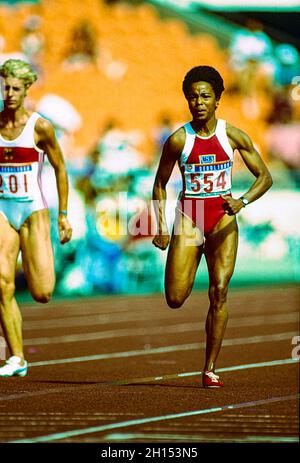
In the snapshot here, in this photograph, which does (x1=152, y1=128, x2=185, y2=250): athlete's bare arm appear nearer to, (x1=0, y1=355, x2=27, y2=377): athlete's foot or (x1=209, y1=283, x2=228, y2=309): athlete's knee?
(x1=209, y1=283, x2=228, y2=309): athlete's knee

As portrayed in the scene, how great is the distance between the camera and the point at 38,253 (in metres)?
11.7

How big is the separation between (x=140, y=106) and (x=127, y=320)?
15.6 metres

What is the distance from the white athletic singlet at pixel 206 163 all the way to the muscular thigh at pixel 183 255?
0.32 meters

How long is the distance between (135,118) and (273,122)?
11.6ft

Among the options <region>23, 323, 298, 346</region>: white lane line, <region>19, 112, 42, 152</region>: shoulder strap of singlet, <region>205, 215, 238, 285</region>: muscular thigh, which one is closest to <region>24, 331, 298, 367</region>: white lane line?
<region>23, 323, 298, 346</region>: white lane line

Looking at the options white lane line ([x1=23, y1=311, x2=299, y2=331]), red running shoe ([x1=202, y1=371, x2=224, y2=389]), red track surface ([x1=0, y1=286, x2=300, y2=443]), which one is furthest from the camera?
white lane line ([x1=23, y1=311, x2=299, y2=331])

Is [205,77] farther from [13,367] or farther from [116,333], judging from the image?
[116,333]

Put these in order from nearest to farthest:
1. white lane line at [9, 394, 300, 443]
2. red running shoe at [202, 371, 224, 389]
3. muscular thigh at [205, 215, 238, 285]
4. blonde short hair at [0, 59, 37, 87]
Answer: white lane line at [9, 394, 300, 443]
muscular thigh at [205, 215, 238, 285]
red running shoe at [202, 371, 224, 389]
blonde short hair at [0, 59, 37, 87]

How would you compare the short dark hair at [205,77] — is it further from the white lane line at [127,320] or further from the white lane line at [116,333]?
the white lane line at [127,320]

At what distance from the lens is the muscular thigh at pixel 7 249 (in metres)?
11.7

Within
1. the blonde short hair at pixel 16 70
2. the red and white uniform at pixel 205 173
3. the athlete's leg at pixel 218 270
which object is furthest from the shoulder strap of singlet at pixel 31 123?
the athlete's leg at pixel 218 270

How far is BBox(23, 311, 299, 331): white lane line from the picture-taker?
19.3 m

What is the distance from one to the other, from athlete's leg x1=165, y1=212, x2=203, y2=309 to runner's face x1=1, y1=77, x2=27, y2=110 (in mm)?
1766

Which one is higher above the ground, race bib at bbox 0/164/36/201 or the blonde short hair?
the blonde short hair
